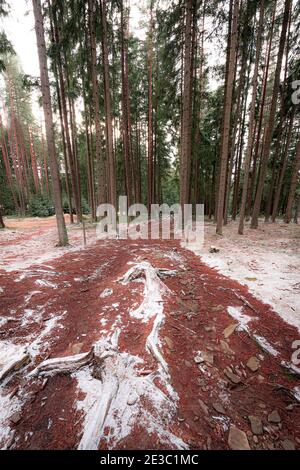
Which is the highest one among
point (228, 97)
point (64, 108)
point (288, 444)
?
point (64, 108)

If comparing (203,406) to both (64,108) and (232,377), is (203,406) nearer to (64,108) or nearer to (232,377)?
(232,377)

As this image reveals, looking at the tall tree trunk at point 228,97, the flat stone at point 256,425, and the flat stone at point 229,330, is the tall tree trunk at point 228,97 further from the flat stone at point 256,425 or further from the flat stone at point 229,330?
the flat stone at point 256,425

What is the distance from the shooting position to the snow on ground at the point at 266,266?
3.62 metres

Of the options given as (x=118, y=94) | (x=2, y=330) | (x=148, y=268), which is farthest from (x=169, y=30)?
(x=2, y=330)

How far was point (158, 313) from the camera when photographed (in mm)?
3184

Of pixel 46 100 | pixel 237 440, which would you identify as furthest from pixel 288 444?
pixel 46 100

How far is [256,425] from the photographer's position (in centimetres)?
175

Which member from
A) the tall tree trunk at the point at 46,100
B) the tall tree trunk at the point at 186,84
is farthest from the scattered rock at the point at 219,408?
the tall tree trunk at the point at 186,84

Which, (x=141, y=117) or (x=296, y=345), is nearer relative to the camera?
(x=296, y=345)

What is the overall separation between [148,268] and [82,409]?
303 cm

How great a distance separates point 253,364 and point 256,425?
74cm

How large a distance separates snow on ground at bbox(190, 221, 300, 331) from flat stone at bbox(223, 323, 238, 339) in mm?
900

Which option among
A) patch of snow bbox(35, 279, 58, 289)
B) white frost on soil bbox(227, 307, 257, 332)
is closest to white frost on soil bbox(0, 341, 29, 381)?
patch of snow bbox(35, 279, 58, 289)
